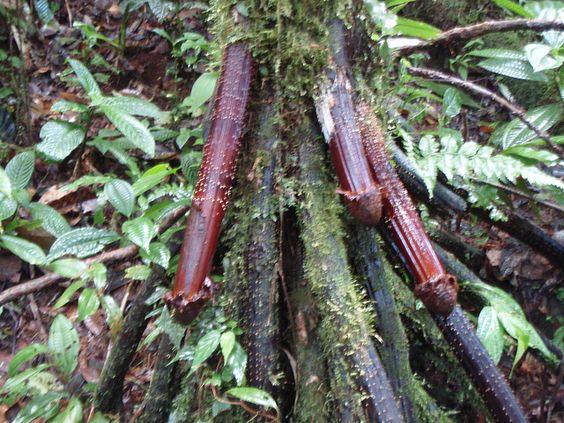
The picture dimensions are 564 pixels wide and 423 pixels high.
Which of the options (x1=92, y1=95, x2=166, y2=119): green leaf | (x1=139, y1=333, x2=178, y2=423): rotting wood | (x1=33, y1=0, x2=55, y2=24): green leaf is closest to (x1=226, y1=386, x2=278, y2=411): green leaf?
(x1=139, y1=333, x2=178, y2=423): rotting wood

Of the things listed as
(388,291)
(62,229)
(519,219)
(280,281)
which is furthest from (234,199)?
(519,219)

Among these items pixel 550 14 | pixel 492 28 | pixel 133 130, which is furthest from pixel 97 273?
pixel 550 14

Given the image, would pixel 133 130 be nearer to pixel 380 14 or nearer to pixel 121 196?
pixel 121 196

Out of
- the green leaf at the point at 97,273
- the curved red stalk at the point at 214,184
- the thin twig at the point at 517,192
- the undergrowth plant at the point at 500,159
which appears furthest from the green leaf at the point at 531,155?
the green leaf at the point at 97,273

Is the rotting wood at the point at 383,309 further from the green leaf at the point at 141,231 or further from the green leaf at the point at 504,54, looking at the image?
the green leaf at the point at 504,54

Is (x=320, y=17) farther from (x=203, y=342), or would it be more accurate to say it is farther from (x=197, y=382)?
(x=197, y=382)

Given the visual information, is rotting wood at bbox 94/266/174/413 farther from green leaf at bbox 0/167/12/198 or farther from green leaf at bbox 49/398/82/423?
green leaf at bbox 0/167/12/198
